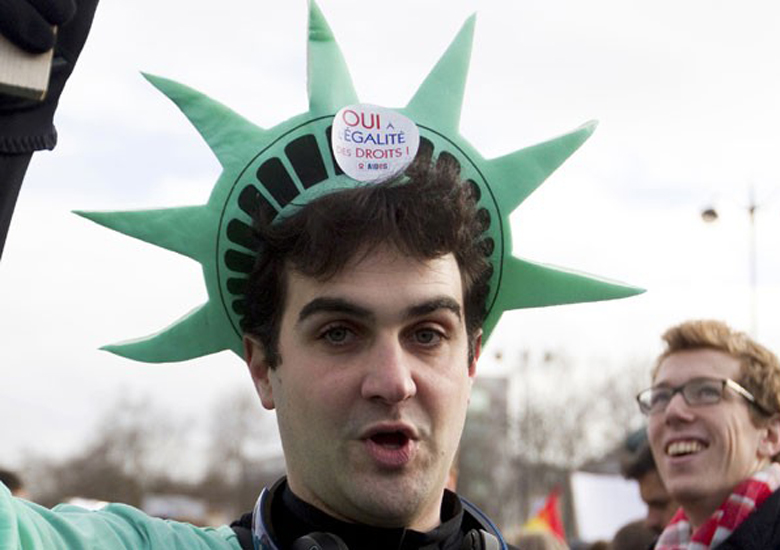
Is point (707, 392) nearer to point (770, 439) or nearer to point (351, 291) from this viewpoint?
point (770, 439)

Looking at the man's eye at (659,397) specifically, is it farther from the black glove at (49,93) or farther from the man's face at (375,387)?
the black glove at (49,93)

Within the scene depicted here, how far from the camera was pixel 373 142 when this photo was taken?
320cm

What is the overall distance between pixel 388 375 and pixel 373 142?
2.13ft

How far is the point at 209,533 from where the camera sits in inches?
122

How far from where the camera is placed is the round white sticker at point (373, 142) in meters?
3.20

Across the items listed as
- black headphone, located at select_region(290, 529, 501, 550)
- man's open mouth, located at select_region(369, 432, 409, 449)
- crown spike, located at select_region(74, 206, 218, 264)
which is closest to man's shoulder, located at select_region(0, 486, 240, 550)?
black headphone, located at select_region(290, 529, 501, 550)

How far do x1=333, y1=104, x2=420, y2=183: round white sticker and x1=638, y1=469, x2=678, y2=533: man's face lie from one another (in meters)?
4.16

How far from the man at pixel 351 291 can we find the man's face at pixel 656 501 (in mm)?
3724

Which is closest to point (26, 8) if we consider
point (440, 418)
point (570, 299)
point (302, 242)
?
point (302, 242)

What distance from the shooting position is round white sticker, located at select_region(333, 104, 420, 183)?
3201 mm

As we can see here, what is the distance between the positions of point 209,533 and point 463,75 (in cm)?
142

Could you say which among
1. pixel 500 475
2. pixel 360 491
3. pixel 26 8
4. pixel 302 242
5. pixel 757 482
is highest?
pixel 26 8

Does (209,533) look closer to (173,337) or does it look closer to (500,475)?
(173,337)

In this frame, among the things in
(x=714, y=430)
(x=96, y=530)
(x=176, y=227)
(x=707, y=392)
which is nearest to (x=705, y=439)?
(x=714, y=430)
